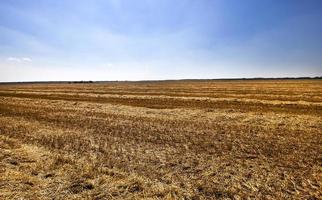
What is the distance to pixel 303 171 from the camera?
330 inches

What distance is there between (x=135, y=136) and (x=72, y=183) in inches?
222

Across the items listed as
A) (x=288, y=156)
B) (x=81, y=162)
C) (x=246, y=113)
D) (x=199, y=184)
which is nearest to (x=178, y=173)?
(x=199, y=184)

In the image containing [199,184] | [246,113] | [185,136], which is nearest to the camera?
[199,184]

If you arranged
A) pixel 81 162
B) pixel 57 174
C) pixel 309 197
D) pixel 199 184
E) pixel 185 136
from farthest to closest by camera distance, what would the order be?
pixel 185 136, pixel 81 162, pixel 57 174, pixel 199 184, pixel 309 197

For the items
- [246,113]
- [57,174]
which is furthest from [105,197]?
[246,113]

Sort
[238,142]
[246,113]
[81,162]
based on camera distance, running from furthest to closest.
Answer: [246,113] < [238,142] < [81,162]

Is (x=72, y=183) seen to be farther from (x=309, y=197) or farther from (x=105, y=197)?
(x=309, y=197)

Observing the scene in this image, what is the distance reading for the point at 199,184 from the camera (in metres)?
7.54

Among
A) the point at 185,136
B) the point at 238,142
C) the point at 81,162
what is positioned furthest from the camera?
the point at 185,136

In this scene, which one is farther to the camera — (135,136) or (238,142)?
(135,136)

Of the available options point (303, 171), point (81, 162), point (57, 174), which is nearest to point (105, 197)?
point (57, 174)

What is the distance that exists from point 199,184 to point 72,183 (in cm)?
316

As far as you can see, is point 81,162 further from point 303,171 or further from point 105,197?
point 303,171

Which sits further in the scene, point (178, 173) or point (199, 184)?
point (178, 173)
